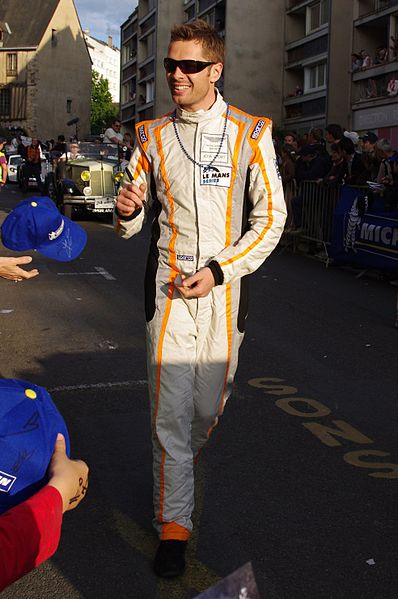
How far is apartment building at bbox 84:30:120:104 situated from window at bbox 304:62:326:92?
3885 inches

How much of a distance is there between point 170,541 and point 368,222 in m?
10.4

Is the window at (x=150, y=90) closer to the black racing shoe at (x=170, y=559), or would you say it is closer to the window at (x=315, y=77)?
the window at (x=315, y=77)

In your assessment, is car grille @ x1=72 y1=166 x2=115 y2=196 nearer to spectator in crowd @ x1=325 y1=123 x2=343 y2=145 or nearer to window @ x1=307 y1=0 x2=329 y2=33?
spectator in crowd @ x1=325 y1=123 x2=343 y2=145

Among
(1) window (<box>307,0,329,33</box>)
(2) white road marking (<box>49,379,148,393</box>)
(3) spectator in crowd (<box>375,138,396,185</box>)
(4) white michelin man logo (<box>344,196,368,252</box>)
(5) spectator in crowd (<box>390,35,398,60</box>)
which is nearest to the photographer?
(2) white road marking (<box>49,379,148,393</box>)

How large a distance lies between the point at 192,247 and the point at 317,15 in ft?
191

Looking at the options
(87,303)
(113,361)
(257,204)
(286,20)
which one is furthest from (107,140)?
(286,20)

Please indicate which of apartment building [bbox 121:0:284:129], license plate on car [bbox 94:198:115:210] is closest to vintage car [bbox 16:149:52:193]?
license plate on car [bbox 94:198:115:210]

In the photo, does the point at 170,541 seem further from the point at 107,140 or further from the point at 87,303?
the point at 107,140

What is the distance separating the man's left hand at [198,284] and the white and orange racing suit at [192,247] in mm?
96

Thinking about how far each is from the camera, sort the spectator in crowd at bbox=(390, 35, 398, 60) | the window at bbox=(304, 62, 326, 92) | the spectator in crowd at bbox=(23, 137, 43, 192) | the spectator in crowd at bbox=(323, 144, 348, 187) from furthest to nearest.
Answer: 1. the window at bbox=(304, 62, 326, 92)
2. the spectator in crowd at bbox=(390, 35, 398, 60)
3. the spectator in crowd at bbox=(23, 137, 43, 192)
4. the spectator in crowd at bbox=(323, 144, 348, 187)

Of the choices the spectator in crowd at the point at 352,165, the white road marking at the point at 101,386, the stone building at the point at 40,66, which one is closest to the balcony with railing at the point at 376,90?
the spectator in crowd at the point at 352,165

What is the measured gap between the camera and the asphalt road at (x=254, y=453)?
3.64 meters

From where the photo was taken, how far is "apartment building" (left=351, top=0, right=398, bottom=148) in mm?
42594

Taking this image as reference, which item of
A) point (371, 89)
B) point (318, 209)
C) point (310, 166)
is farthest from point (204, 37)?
point (371, 89)
